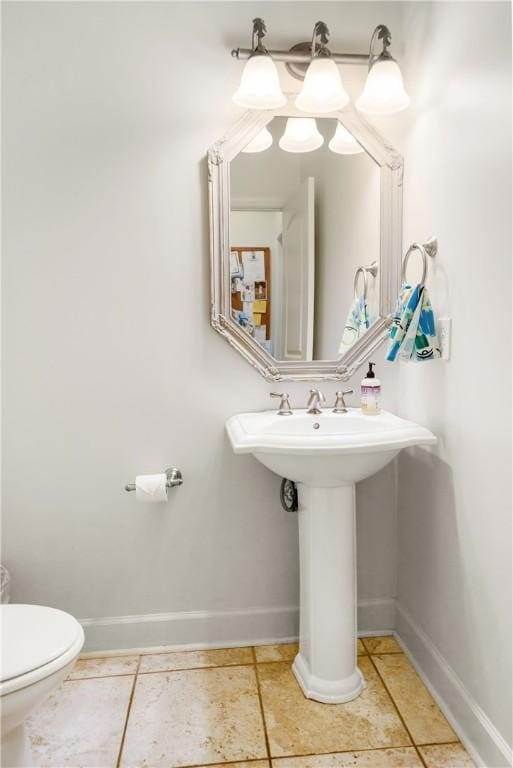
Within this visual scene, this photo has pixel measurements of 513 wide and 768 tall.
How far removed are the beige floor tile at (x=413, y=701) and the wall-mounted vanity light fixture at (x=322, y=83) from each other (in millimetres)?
1865

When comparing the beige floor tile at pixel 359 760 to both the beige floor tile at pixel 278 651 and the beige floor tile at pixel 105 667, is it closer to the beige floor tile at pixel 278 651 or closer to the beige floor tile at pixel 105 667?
the beige floor tile at pixel 278 651

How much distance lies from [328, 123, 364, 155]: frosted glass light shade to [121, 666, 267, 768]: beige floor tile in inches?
72.0

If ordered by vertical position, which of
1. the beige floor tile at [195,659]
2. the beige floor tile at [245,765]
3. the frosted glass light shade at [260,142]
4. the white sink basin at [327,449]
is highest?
the frosted glass light shade at [260,142]

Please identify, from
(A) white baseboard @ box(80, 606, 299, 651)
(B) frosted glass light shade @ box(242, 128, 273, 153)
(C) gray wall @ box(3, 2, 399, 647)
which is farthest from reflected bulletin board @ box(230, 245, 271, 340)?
(A) white baseboard @ box(80, 606, 299, 651)

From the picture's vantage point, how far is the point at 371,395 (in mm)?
1883

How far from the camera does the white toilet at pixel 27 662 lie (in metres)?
1.23

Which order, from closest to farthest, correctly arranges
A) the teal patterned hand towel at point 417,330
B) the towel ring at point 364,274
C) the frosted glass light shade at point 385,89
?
1. the teal patterned hand towel at point 417,330
2. the frosted glass light shade at point 385,89
3. the towel ring at point 364,274

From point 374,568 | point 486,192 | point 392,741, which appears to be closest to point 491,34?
point 486,192

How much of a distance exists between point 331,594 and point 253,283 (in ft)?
3.46

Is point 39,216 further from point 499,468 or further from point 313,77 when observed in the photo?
point 499,468

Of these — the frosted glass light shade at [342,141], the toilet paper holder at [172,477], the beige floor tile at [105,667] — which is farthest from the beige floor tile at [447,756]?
the frosted glass light shade at [342,141]

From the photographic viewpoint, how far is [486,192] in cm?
141

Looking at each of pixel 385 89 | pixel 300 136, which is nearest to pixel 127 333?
pixel 300 136

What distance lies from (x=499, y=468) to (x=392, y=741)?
0.84 metres
